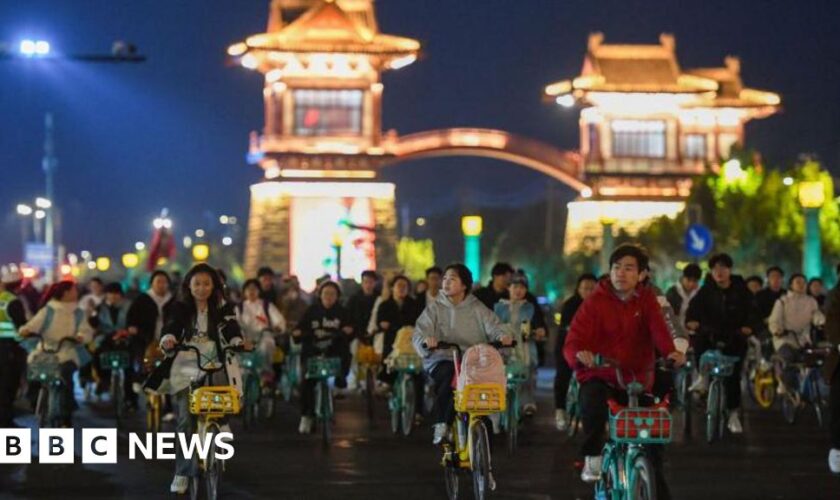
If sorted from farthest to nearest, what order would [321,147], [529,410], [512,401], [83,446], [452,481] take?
1. [321,147]
2. [529,410]
3. [83,446]
4. [512,401]
5. [452,481]

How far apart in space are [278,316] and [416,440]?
205 centimetres

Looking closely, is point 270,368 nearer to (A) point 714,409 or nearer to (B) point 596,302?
(A) point 714,409

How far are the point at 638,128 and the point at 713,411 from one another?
5475 cm

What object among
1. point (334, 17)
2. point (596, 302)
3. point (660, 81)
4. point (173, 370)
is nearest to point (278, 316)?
point (173, 370)

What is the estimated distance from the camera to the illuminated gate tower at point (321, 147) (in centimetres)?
6481

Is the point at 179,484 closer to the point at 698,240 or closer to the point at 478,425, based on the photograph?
the point at 478,425

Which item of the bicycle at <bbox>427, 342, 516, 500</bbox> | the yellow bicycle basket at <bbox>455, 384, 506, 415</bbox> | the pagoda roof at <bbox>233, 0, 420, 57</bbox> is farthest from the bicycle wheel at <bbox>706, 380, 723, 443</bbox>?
the pagoda roof at <bbox>233, 0, 420, 57</bbox>

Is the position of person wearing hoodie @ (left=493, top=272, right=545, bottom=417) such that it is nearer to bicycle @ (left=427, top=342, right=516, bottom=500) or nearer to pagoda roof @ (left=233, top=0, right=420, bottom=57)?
bicycle @ (left=427, top=342, right=516, bottom=500)

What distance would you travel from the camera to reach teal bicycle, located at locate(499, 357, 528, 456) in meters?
Result: 16.3

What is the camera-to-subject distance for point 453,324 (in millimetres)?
12938

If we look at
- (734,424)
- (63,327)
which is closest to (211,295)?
(63,327)

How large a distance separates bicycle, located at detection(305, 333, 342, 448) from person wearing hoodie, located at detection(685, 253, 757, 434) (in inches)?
133

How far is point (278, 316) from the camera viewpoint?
61.9 ft

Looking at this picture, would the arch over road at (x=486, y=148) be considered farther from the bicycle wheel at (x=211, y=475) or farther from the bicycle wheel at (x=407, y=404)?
the bicycle wheel at (x=211, y=475)
